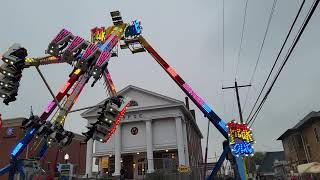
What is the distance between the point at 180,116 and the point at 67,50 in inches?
1060

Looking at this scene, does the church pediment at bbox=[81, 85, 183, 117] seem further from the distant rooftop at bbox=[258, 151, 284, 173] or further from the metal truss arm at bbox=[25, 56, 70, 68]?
the distant rooftop at bbox=[258, 151, 284, 173]

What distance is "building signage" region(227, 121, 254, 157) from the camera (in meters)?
16.0

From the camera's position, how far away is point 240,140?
53.2 feet

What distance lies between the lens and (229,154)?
17078mm

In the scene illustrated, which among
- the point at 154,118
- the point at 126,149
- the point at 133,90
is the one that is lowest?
the point at 126,149

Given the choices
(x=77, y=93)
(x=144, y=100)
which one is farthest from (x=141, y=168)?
(x=77, y=93)

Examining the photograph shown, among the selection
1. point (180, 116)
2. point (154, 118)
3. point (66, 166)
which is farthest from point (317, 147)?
point (66, 166)

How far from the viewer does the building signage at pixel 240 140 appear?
16.0 metres

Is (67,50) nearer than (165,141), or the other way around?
(67,50)

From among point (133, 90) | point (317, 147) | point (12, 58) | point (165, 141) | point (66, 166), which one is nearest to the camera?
point (12, 58)

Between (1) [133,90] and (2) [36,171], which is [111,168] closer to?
(1) [133,90]

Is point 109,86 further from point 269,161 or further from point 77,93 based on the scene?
point 269,161

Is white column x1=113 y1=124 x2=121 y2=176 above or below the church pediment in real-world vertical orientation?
below

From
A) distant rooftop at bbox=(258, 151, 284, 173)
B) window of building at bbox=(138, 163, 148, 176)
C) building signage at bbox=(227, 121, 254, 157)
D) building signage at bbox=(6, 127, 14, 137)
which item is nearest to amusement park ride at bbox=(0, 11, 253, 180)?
building signage at bbox=(227, 121, 254, 157)
